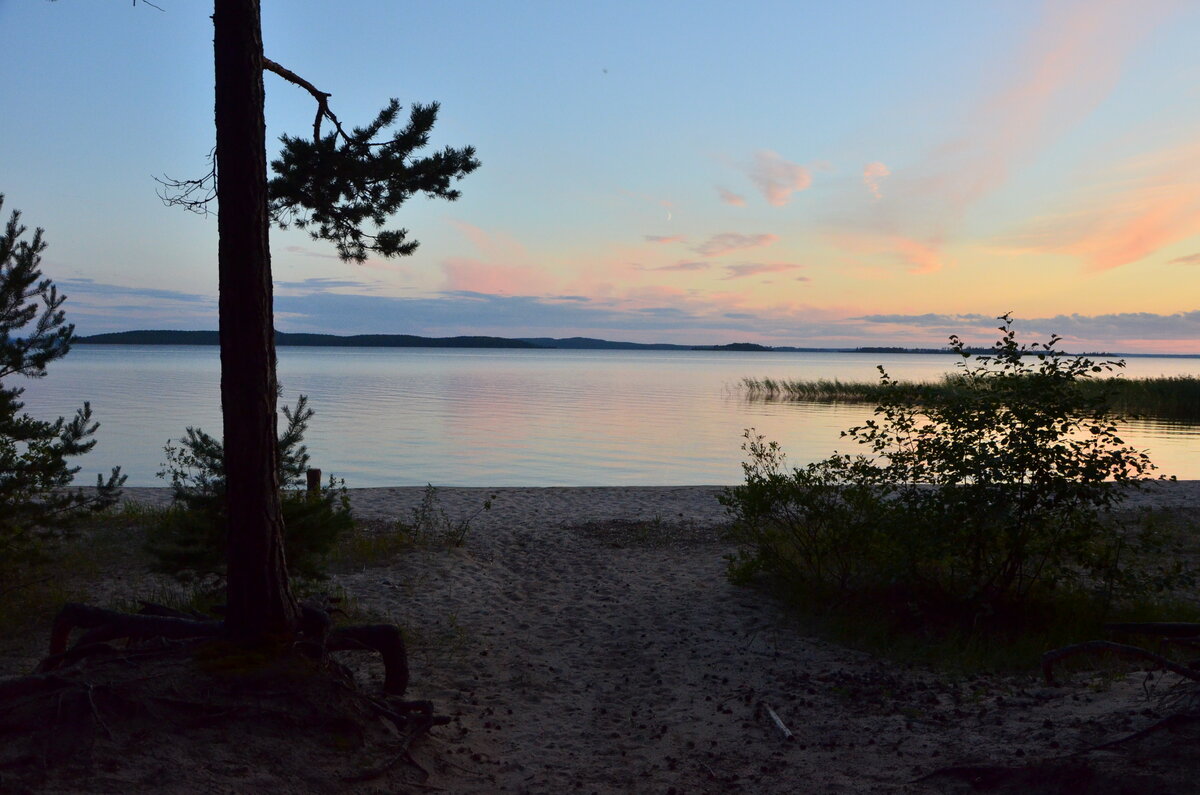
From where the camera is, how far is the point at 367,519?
13.4 metres

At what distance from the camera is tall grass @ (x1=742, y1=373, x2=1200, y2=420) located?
796cm

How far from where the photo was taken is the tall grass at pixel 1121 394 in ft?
26.1

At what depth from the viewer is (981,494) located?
7254mm

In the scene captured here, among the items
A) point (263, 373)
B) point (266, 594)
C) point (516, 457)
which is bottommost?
point (516, 457)

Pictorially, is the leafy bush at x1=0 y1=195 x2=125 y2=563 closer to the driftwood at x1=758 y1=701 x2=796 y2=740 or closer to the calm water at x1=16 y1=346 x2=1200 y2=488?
the driftwood at x1=758 y1=701 x2=796 y2=740

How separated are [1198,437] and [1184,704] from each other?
3441 cm

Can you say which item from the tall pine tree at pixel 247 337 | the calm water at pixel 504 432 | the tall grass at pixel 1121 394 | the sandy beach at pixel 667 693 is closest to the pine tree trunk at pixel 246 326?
the tall pine tree at pixel 247 337

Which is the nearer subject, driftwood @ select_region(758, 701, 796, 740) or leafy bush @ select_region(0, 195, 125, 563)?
driftwood @ select_region(758, 701, 796, 740)

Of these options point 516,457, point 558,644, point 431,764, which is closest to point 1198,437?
point 516,457

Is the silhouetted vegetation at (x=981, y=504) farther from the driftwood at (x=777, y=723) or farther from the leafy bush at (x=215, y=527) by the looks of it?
the leafy bush at (x=215, y=527)

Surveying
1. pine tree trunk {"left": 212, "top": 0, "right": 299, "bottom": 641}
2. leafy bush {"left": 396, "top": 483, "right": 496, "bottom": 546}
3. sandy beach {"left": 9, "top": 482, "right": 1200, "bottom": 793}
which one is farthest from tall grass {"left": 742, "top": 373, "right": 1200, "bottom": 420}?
leafy bush {"left": 396, "top": 483, "right": 496, "bottom": 546}

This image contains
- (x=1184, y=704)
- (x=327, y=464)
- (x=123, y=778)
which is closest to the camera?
(x=123, y=778)

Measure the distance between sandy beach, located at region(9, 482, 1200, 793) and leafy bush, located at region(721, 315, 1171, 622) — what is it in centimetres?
112

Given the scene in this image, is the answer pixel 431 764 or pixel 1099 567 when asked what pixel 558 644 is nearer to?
pixel 431 764
